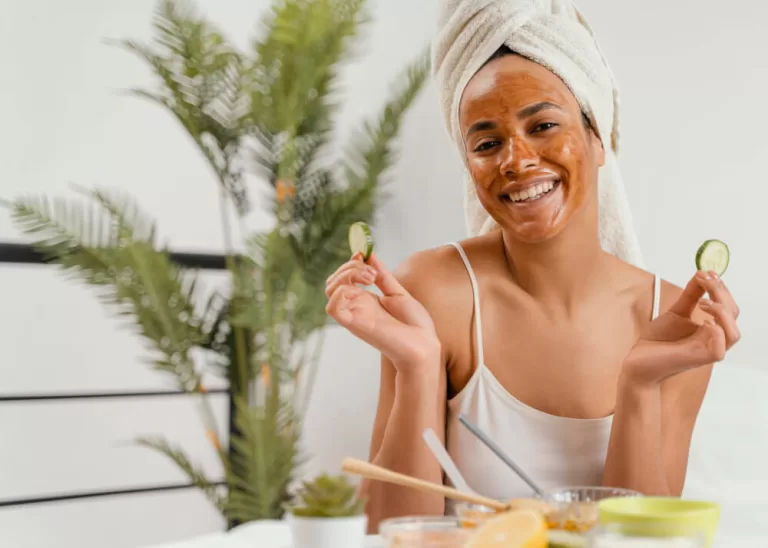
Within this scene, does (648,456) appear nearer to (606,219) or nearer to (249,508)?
(606,219)

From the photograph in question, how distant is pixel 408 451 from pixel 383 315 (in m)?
0.24

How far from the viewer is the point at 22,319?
10.2ft

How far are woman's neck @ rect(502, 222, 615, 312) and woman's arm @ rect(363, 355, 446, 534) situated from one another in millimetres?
275

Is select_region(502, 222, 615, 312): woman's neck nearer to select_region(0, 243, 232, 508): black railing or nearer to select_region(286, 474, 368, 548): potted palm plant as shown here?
select_region(286, 474, 368, 548): potted palm plant

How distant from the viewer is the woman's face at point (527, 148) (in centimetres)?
143

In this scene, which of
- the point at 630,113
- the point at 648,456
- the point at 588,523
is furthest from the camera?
the point at 630,113

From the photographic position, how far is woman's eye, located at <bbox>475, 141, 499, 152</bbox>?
1.47m

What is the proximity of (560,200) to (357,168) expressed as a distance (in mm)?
1932

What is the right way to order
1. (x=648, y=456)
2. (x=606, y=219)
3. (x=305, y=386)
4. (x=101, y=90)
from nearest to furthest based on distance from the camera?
(x=648, y=456)
(x=606, y=219)
(x=101, y=90)
(x=305, y=386)

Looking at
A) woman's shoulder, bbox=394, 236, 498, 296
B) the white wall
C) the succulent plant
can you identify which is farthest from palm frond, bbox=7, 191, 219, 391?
the succulent plant

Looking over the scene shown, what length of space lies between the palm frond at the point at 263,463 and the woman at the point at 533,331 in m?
1.36

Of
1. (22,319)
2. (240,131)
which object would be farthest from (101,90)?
(22,319)

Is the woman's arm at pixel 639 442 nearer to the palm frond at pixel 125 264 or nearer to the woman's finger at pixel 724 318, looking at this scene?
the woman's finger at pixel 724 318

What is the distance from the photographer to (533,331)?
5.00ft
